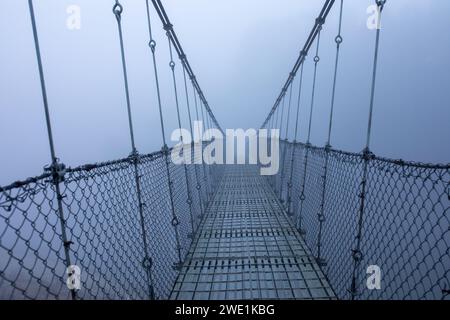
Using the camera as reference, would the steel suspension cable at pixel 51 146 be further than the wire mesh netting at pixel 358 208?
No

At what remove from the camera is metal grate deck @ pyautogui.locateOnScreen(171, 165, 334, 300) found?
2625mm

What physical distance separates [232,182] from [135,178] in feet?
20.8

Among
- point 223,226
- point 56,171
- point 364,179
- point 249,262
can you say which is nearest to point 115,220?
point 56,171

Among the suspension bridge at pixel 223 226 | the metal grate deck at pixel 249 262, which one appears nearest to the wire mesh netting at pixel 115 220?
the suspension bridge at pixel 223 226

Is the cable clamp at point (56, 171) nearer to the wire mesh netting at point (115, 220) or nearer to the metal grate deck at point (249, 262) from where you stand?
the wire mesh netting at point (115, 220)

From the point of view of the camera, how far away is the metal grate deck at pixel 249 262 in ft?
8.61

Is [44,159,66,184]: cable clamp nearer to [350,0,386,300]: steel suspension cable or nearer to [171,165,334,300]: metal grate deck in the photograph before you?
[171,165,334,300]: metal grate deck

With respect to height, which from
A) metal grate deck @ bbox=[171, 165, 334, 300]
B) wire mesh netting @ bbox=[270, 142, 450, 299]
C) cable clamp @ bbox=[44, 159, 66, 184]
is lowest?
→ metal grate deck @ bbox=[171, 165, 334, 300]

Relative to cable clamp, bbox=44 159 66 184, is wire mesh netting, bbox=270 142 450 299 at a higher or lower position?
lower

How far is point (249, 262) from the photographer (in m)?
3.20

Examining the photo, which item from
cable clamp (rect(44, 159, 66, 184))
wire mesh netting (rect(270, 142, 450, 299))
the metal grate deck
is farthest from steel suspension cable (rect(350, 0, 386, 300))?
cable clamp (rect(44, 159, 66, 184))
